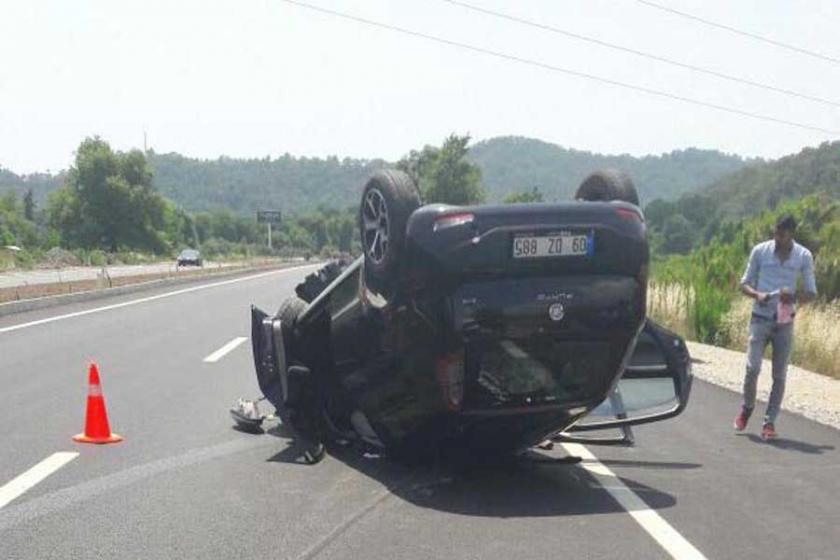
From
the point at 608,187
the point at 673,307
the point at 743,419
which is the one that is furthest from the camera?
the point at 673,307

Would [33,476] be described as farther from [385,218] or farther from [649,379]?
[649,379]

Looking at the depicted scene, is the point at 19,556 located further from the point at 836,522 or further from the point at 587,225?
the point at 836,522

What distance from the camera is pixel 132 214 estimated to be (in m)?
114

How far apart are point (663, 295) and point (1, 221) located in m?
112

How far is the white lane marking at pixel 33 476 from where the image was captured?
668 centimetres

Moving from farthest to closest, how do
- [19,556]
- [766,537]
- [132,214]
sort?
[132,214]
[766,537]
[19,556]

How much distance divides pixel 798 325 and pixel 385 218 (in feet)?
41.7

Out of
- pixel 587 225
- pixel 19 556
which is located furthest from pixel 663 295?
pixel 19 556

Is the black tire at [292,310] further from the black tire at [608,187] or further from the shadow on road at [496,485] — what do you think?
the black tire at [608,187]

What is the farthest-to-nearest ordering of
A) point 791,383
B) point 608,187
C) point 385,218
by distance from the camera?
point 791,383
point 608,187
point 385,218

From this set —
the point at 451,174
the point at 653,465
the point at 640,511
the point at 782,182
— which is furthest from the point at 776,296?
the point at 782,182

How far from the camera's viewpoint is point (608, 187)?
307 inches

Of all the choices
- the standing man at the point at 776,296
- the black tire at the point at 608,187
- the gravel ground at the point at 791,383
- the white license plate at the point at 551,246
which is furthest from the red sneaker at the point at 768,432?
the white license plate at the point at 551,246

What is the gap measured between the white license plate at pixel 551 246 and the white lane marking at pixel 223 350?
8872 mm
